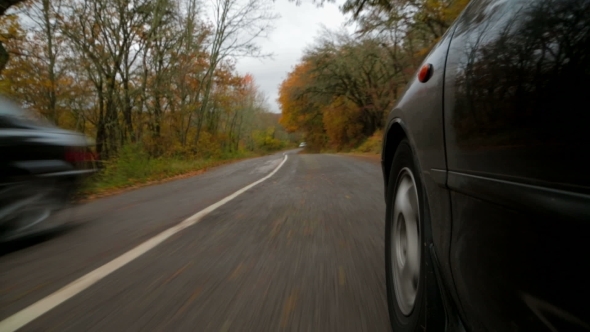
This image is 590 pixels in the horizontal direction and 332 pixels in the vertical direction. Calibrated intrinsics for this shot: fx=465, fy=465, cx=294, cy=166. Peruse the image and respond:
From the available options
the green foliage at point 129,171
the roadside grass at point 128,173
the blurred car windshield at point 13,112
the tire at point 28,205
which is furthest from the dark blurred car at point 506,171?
the green foliage at point 129,171

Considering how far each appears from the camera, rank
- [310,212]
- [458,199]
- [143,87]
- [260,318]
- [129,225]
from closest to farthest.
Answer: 1. [458,199]
2. [260,318]
3. [129,225]
4. [310,212]
5. [143,87]

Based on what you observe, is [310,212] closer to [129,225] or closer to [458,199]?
[129,225]

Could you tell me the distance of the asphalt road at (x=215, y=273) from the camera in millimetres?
2771

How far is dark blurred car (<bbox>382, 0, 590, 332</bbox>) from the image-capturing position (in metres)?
1.05

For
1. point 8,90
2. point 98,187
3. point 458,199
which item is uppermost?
point 8,90

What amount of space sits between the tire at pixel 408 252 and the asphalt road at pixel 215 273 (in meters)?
0.31

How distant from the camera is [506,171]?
1.30 metres

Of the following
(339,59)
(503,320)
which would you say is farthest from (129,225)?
(339,59)

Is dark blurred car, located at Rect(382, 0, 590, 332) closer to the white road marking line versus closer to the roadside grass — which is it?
the white road marking line

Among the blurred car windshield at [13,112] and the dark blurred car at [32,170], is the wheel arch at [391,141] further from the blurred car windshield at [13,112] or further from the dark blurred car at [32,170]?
the blurred car windshield at [13,112]

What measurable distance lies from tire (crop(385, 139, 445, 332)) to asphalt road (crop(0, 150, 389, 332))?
31cm

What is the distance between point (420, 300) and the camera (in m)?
1.94

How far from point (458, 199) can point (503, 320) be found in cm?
47

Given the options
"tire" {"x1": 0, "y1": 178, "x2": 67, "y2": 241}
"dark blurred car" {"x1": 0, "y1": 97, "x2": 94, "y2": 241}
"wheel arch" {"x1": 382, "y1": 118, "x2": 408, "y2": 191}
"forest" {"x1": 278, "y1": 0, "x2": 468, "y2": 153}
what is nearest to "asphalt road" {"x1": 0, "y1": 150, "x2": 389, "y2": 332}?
"tire" {"x1": 0, "y1": 178, "x2": 67, "y2": 241}
